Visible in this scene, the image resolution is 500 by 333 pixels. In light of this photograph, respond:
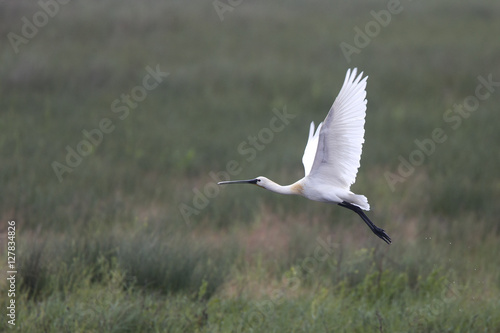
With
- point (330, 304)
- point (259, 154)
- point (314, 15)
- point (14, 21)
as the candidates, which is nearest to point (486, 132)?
point (259, 154)

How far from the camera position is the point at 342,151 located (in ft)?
17.5

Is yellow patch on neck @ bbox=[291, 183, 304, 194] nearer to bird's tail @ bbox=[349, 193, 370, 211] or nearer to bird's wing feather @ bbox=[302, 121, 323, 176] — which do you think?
bird's tail @ bbox=[349, 193, 370, 211]

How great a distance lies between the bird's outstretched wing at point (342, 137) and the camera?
523cm

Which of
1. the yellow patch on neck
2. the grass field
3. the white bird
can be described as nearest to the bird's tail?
the white bird

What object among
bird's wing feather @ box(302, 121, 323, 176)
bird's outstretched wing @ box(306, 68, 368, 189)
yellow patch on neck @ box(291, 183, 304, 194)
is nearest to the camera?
yellow patch on neck @ box(291, 183, 304, 194)

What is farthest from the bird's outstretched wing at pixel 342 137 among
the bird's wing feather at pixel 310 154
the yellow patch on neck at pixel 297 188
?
the bird's wing feather at pixel 310 154

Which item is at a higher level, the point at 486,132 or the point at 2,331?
the point at 486,132

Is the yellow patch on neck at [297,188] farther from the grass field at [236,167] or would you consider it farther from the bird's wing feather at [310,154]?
the grass field at [236,167]

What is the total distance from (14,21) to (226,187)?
9523mm

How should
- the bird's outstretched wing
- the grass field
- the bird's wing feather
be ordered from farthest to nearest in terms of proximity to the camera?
the grass field, the bird's wing feather, the bird's outstretched wing

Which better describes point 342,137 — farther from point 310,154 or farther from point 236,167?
point 236,167

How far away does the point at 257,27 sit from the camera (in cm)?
1989

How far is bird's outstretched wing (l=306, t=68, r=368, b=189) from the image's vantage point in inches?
206

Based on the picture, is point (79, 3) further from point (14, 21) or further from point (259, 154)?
point (259, 154)
